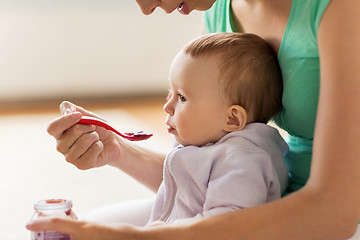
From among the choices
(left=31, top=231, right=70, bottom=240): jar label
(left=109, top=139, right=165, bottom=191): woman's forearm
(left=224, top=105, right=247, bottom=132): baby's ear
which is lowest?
(left=109, top=139, right=165, bottom=191): woman's forearm

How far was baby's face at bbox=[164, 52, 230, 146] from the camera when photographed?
113cm

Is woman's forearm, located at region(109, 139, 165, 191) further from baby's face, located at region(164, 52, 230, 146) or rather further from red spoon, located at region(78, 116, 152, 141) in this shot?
baby's face, located at region(164, 52, 230, 146)

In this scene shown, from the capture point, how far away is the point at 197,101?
1.14m

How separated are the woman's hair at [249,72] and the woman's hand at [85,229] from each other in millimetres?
348

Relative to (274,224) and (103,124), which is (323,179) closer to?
(274,224)

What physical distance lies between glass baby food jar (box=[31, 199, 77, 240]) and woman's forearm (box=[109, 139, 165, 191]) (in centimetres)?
37

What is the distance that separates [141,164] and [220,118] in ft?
1.02

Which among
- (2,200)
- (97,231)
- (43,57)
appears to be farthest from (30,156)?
(97,231)

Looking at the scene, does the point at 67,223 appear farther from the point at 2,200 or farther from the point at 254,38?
the point at 2,200

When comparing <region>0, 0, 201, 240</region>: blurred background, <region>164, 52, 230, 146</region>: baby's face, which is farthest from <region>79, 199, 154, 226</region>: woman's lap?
<region>0, 0, 201, 240</region>: blurred background

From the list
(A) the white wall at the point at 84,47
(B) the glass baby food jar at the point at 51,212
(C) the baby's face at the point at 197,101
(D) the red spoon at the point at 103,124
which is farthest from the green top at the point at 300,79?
(A) the white wall at the point at 84,47

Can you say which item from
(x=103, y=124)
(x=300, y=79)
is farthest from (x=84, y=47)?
(x=300, y=79)

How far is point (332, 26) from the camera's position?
94 centimetres

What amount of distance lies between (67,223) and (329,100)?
0.45m
